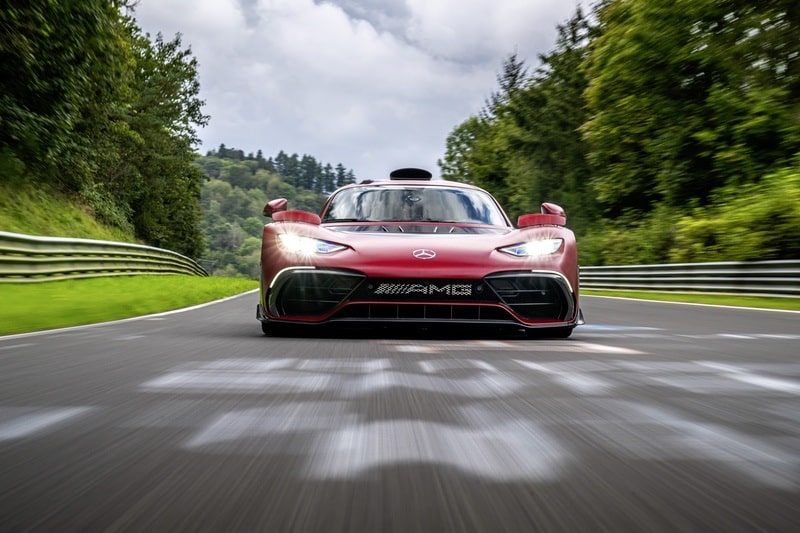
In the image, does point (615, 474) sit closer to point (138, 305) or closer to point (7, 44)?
point (138, 305)

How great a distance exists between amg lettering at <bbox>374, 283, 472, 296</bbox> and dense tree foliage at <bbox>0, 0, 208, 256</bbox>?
1691 cm

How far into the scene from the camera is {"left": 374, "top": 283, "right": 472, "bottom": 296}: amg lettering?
20.0 feet

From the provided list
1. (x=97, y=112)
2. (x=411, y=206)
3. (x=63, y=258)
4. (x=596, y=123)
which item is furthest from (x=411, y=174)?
(x=596, y=123)

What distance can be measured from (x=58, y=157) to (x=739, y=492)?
85.3 feet

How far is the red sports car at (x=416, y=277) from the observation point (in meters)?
6.12

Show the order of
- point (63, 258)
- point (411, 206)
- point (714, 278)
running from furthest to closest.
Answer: point (714, 278) → point (63, 258) → point (411, 206)

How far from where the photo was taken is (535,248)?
6410mm

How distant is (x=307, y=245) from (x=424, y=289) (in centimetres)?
95

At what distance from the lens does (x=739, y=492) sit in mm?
2154

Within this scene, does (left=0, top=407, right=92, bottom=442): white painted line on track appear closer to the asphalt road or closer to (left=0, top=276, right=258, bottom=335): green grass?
the asphalt road

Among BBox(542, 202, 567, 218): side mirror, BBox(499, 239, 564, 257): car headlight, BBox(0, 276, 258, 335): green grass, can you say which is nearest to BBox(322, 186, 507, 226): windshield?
BBox(542, 202, 567, 218): side mirror

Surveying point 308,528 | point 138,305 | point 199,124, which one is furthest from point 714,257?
point 199,124

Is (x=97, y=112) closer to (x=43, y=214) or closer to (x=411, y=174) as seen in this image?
(x=43, y=214)

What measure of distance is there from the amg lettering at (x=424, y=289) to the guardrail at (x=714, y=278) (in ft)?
33.8
